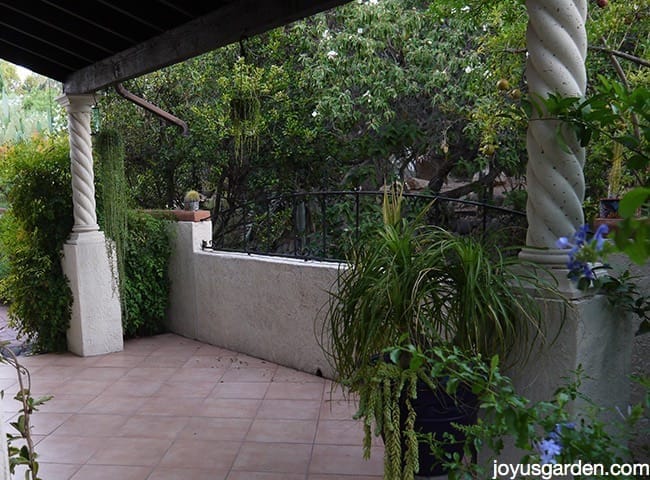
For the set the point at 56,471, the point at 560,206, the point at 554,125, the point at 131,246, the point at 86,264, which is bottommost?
the point at 56,471

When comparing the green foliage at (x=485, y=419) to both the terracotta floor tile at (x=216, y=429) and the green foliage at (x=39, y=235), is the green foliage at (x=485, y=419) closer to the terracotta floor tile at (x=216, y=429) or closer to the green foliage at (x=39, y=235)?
the terracotta floor tile at (x=216, y=429)

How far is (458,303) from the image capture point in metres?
1.89

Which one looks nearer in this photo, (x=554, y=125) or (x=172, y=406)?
(x=554, y=125)

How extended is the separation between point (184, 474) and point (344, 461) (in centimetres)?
74

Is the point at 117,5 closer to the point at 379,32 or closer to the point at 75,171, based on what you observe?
the point at 75,171

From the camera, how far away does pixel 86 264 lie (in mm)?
4660

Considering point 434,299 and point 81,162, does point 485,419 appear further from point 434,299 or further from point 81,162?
point 81,162

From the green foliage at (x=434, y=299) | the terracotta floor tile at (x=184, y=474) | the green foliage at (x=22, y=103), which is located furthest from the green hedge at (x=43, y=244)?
the green foliage at (x=22, y=103)

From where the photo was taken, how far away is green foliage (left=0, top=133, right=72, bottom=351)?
4.68 meters

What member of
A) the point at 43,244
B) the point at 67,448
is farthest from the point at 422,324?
the point at 43,244

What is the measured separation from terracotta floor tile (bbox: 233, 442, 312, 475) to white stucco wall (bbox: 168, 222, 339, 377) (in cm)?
101

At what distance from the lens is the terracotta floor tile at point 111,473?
8.88ft

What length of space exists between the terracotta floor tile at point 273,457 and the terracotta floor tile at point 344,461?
0.17ft

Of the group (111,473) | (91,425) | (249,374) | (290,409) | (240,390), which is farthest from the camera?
(249,374)
